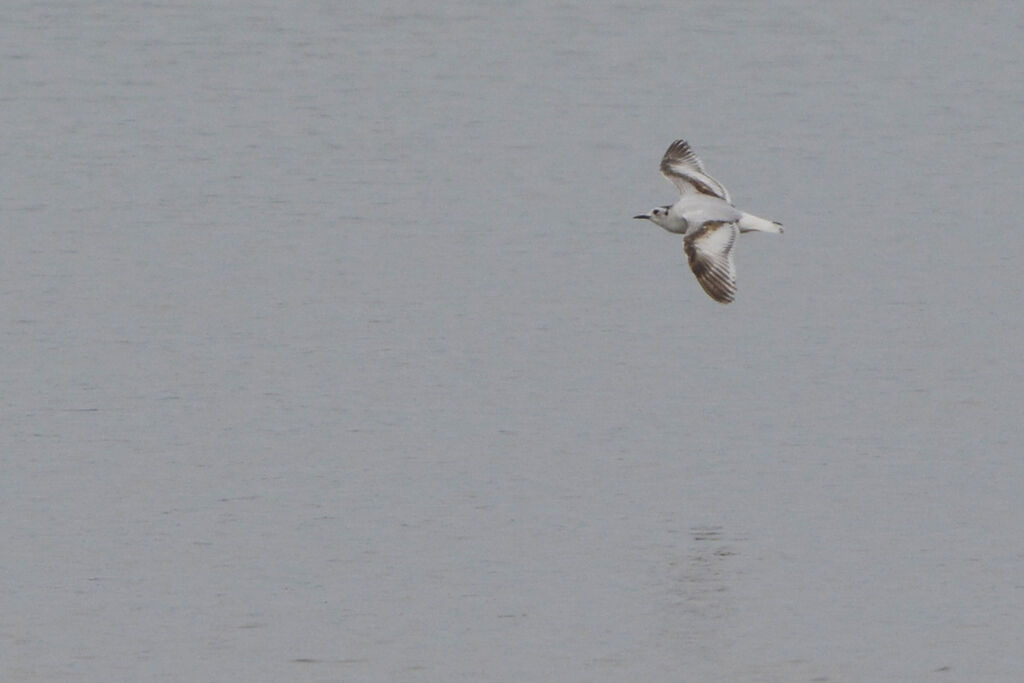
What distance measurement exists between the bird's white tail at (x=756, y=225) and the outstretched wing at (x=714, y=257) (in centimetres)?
11

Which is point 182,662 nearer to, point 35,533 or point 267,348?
point 35,533

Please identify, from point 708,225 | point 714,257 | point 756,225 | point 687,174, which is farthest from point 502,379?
point 687,174

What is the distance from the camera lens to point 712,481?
58.0 ft

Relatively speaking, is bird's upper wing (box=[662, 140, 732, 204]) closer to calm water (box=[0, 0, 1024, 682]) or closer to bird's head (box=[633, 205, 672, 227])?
bird's head (box=[633, 205, 672, 227])

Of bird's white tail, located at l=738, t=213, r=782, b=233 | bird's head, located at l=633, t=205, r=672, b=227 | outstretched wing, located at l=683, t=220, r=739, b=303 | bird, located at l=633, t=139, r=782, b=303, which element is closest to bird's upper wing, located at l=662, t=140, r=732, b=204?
bird, located at l=633, t=139, r=782, b=303

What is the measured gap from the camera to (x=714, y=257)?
19.9m

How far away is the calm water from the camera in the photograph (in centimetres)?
1491

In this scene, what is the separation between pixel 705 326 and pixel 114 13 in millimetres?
21716

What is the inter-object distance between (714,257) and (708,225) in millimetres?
668

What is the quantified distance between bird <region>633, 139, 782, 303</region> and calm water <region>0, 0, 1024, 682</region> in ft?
3.44

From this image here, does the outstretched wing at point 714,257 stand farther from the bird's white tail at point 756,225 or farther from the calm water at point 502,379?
the calm water at point 502,379

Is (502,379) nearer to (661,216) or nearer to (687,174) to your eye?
(661,216)

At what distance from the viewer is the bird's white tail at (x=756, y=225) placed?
67.0 feet

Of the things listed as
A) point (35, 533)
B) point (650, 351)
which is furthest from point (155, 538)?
point (650, 351)
